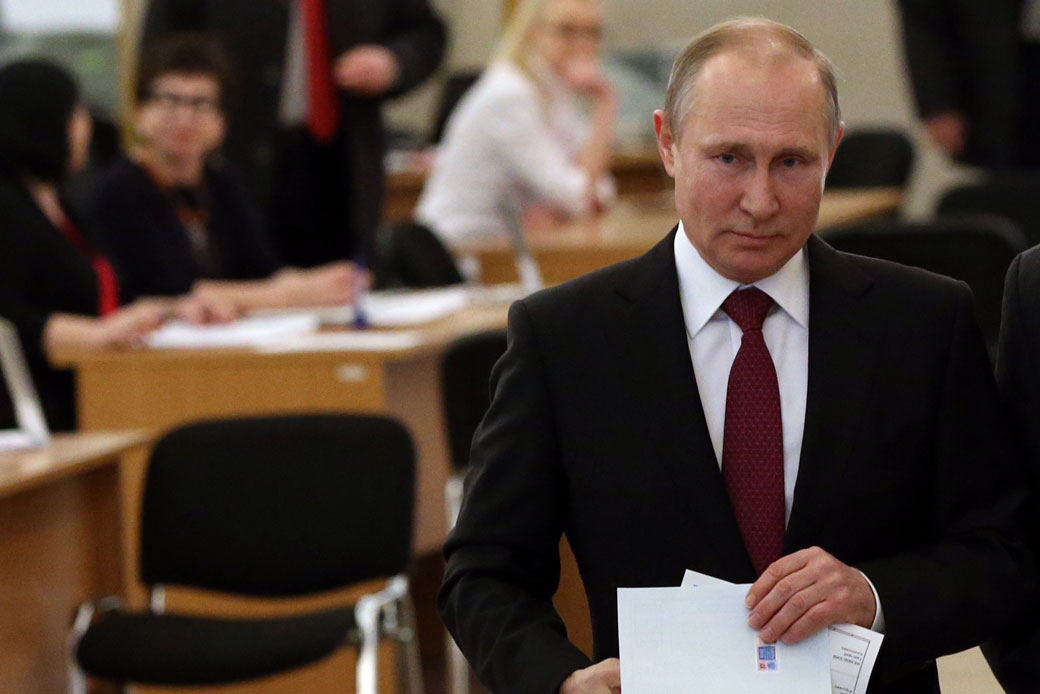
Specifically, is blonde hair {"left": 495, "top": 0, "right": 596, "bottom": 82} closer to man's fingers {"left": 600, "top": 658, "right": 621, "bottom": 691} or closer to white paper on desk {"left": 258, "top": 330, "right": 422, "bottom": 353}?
white paper on desk {"left": 258, "top": 330, "right": 422, "bottom": 353}

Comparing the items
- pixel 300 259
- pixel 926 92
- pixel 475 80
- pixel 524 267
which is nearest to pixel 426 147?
pixel 475 80

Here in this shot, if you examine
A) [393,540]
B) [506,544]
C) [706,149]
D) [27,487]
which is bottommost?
[393,540]

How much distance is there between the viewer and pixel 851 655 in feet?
4.86

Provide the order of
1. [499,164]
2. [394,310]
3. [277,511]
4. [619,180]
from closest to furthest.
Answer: [277,511], [394,310], [499,164], [619,180]

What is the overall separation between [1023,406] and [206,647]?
193 cm

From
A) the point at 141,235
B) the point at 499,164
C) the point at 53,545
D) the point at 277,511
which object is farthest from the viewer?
the point at 499,164

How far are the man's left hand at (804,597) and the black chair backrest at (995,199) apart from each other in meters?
3.73

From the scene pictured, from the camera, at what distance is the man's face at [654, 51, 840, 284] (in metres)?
1.51

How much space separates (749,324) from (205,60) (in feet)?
11.7

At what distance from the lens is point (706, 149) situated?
153cm

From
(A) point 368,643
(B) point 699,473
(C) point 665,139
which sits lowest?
(A) point 368,643

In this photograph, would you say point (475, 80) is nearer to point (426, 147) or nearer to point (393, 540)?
point (426, 147)

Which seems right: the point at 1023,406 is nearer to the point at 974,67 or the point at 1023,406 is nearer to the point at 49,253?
the point at 49,253

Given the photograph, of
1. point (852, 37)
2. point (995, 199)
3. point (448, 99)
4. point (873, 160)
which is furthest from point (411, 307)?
point (852, 37)
